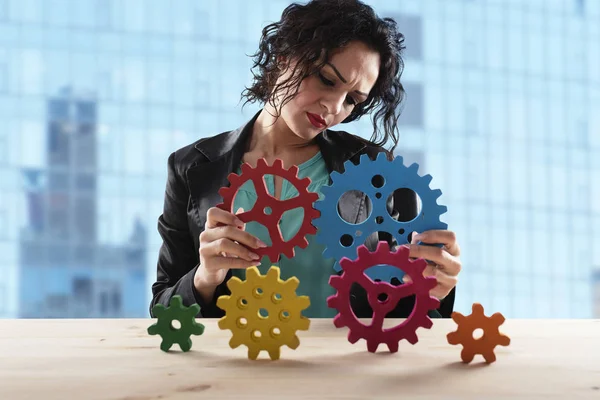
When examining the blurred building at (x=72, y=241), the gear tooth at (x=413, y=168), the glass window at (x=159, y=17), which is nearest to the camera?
the gear tooth at (x=413, y=168)

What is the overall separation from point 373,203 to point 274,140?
1.61 feet

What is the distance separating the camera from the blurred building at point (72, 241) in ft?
28.9

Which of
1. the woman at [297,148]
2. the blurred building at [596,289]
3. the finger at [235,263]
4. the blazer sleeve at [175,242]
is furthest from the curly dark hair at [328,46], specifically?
the blurred building at [596,289]

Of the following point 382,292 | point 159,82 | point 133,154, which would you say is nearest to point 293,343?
point 382,292

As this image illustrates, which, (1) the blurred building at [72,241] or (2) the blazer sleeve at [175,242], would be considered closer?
(2) the blazer sleeve at [175,242]

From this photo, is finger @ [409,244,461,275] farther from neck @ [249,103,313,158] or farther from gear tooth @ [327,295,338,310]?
neck @ [249,103,313,158]

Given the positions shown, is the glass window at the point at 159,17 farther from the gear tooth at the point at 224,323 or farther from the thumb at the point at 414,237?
the gear tooth at the point at 224,323

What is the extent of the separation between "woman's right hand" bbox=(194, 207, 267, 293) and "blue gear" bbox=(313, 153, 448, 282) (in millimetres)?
105

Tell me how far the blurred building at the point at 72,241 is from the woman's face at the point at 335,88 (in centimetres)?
755

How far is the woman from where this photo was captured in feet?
4.35

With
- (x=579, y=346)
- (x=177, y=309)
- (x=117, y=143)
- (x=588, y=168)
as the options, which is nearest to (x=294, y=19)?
(x=177, y=309)

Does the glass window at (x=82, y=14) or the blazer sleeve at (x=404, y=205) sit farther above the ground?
the glass window at (x=82, y=14)

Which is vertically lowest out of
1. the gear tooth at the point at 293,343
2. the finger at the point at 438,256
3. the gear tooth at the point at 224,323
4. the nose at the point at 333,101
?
the gear tooth at the point at 293,343

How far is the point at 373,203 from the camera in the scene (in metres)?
1.12
